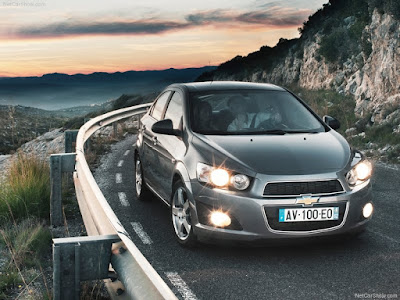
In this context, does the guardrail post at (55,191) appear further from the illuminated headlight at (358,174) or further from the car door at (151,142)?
the illuminated headlight at (358,174)

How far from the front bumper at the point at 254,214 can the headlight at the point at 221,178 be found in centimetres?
8

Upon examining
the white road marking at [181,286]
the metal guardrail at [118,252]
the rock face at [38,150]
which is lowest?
the rock face at [38,150]

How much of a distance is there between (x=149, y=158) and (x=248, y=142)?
2.02 meters

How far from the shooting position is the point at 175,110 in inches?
325

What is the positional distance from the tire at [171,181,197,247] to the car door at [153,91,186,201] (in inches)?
11.3

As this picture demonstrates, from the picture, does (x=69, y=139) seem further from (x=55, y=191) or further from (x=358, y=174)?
(x=358, y=174)

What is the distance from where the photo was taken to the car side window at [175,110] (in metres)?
8.00

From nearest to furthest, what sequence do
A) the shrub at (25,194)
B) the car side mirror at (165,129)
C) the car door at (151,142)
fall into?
the car side mirror at (165,129) → the shrub at (25,194) → the car door at (151,142)

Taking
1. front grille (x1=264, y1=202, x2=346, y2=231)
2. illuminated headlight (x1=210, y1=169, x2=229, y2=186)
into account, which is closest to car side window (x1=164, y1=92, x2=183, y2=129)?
illuminated headlight (x1=210, y1=169, x2=229, y2=186)

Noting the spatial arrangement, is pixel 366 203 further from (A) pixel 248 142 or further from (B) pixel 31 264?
(B) pixel 31 264

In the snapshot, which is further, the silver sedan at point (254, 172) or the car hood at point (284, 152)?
the car hood at point (284, 152)

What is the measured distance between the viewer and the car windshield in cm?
768

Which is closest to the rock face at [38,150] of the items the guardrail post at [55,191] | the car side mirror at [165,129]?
the guardrail post at [55,191]

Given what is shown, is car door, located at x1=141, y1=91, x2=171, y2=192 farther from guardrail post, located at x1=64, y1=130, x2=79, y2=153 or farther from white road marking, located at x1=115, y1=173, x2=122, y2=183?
white road marking, located at x1=115, y1=173, x2=122, y2=183
